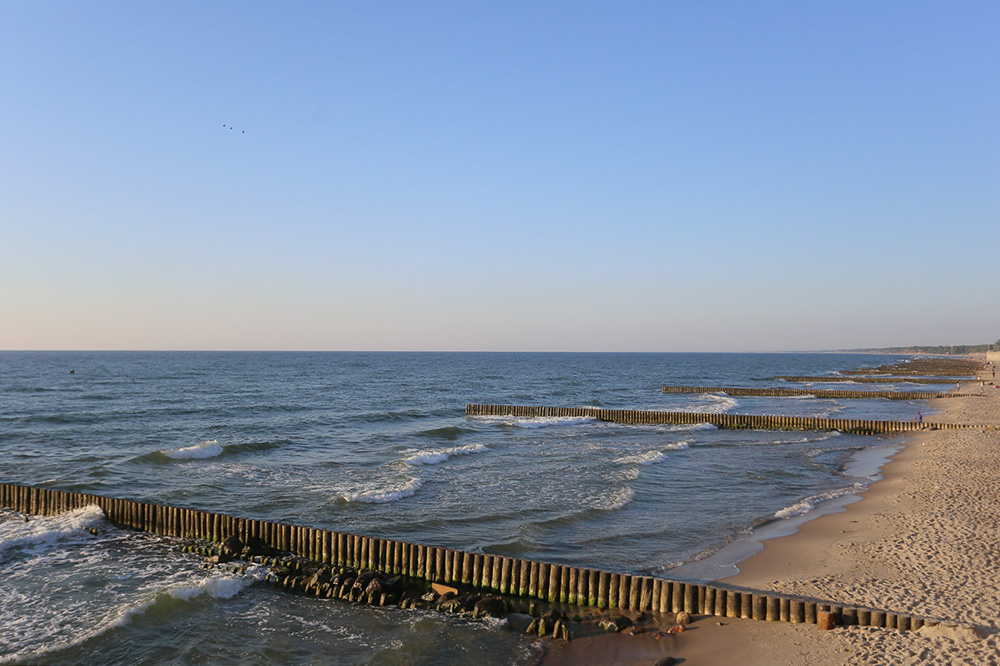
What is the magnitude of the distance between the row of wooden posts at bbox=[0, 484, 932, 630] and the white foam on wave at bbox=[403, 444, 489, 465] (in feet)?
Result: 40.6

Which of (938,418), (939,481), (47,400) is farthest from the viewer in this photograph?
(47,400)

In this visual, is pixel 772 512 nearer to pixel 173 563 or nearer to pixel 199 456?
pixel 173 563

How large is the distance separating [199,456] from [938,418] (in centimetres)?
4693

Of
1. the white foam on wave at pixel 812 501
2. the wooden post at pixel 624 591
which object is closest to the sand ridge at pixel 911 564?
the white foam on wave at pixel 812 501

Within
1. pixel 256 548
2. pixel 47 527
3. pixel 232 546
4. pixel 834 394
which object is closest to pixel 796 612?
pixel 256 548

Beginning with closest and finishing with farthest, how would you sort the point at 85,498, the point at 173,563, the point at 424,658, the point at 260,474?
the point at 424,658 < the point at 173,563 < the point at 85,498 < the point at 260,474

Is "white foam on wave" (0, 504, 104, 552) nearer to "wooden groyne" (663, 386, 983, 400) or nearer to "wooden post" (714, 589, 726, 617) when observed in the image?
"wooden post" (714, 589, 726, 617)

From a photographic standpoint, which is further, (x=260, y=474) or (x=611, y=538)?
(x=260, y=474)

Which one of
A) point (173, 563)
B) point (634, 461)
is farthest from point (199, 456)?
point (634, 461)

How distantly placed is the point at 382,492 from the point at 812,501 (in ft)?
47.8

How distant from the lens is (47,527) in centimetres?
1728

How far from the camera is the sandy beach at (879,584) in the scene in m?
10.1

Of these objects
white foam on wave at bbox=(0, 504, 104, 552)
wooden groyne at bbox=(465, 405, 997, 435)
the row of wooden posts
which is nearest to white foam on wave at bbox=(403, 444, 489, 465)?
the row of wooden posts

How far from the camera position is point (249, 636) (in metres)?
11.6
